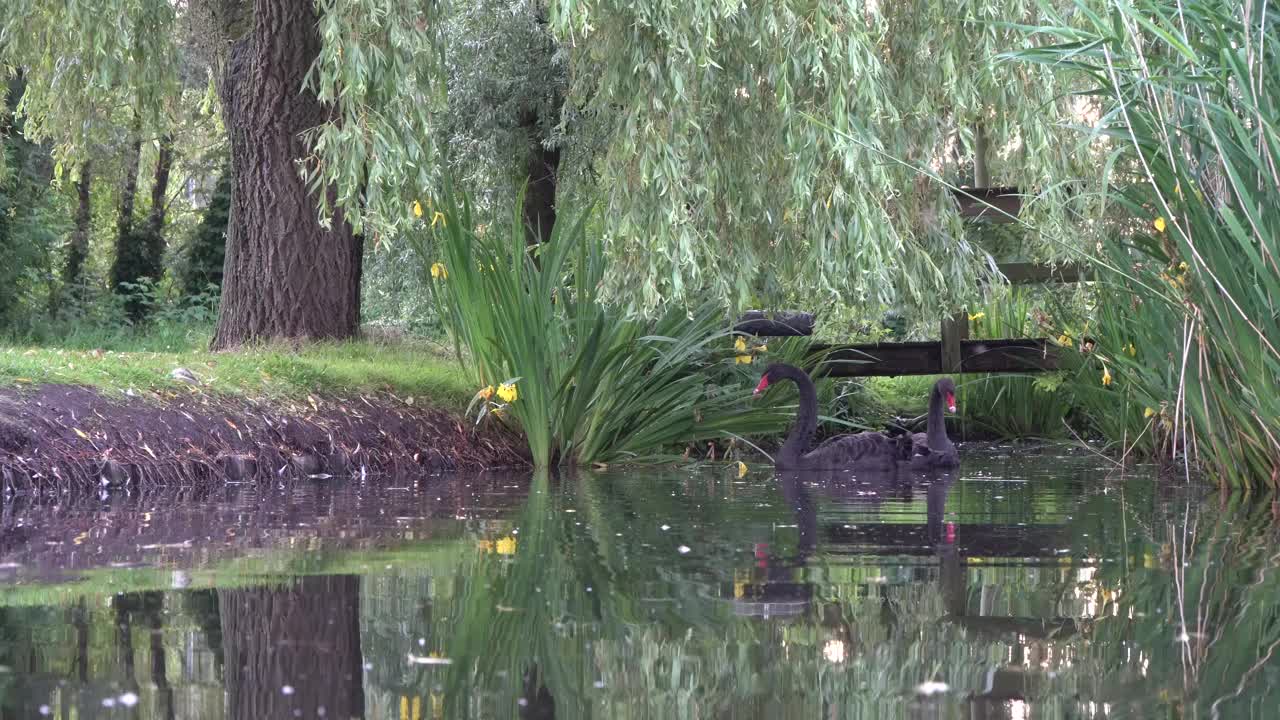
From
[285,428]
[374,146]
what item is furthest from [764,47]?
[285,428]

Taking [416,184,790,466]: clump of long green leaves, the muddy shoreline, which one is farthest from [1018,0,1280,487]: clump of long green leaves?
the muddy shoreline

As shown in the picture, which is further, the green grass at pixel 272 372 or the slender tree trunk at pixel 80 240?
the slender tree trunk at pixel 80 240

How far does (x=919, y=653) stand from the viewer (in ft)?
8.27

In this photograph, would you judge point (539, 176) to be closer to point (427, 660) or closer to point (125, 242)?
point (125, 242)

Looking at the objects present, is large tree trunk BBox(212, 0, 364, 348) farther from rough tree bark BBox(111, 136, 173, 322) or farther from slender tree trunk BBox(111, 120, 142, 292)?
slender tree trunk BBox(111, 120, 142, 292)

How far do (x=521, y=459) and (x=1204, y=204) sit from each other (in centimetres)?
448

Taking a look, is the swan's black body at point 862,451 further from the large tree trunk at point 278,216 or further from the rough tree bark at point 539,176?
the rough tree bark at point 539,176

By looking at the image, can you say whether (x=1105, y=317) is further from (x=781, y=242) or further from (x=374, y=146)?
(x=374, y=146)

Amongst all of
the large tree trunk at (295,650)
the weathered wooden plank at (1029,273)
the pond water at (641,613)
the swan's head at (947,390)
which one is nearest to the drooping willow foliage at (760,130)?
the swan's head at (947,390)

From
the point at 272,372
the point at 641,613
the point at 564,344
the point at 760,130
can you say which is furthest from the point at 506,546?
the point at 272,372

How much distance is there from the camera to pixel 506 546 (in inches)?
164

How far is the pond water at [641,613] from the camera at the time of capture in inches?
86.8

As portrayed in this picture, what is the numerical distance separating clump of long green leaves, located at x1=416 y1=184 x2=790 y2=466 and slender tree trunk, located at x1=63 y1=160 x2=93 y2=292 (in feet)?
40.3

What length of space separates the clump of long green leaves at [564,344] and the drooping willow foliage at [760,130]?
0.43 m
